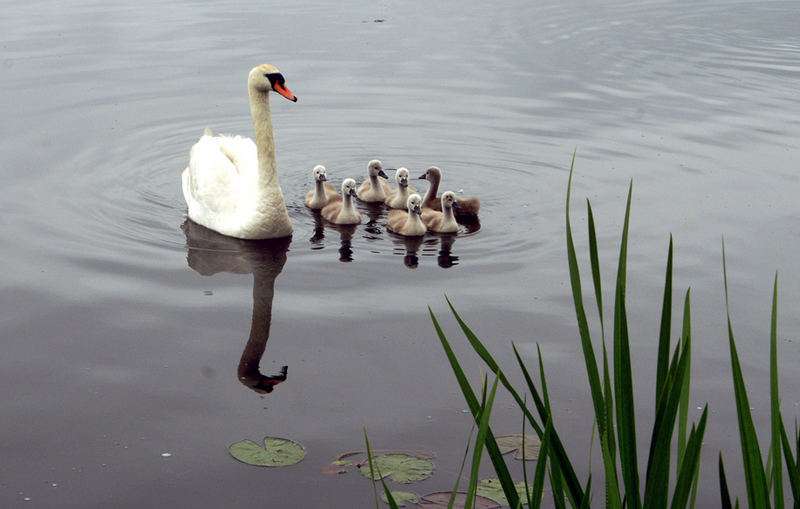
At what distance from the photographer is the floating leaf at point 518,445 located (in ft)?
17.8

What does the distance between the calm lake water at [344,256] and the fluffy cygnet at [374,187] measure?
40cm

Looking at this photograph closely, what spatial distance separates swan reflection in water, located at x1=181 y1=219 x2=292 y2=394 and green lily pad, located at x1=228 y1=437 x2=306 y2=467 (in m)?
0.93

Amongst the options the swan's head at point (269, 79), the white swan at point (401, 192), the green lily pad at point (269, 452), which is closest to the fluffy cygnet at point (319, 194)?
the white swan at point (401, 192)

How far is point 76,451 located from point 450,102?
983 cm

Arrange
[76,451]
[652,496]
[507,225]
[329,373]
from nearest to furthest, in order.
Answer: [652,496], [76,451], [329,373], [507,225]

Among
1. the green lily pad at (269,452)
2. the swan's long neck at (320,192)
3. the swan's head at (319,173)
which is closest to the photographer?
the green lily pad at (269,452)

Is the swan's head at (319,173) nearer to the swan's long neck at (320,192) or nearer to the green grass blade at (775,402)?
the swan's long neck at (320,192)

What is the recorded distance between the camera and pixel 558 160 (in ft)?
37.7

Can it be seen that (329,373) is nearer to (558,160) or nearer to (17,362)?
(17,362)

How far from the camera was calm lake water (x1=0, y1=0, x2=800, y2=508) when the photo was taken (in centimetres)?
561

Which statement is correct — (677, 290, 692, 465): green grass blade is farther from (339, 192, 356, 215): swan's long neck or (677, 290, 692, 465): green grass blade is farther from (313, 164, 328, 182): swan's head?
(313, 164, 328, 182): swan's head

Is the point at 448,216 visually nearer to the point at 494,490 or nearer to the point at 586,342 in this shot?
the point at 494,490

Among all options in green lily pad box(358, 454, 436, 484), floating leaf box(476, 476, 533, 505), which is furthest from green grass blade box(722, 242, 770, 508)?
green lily pad box(358, 454, 436, 484)

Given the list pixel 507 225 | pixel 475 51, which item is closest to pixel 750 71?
pixel 475 51
